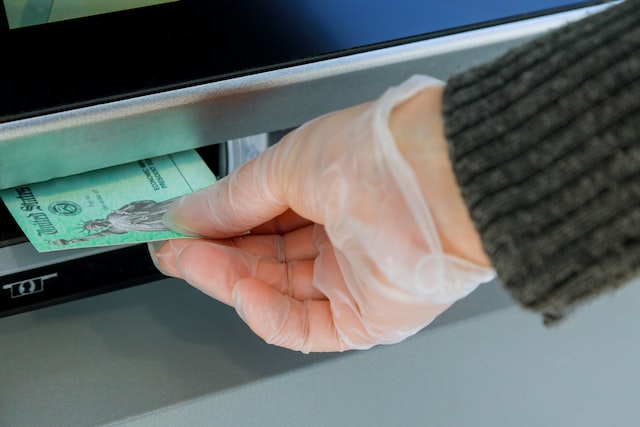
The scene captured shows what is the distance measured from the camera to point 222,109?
0.75 meters

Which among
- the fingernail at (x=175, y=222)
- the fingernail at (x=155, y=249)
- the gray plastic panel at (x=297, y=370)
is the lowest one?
the gray plastic panel at (x=297, y=370)

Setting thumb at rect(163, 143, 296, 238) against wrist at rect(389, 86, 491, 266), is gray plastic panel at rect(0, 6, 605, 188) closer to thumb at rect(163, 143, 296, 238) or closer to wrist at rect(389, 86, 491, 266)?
thumb at rect(163, 143, 296, 238)

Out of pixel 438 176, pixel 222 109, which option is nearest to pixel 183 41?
pixel 222 109

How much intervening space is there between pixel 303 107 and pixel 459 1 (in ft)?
0.70

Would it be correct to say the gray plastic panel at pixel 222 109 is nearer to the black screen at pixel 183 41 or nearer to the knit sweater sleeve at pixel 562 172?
the black screen at pixel 183 41

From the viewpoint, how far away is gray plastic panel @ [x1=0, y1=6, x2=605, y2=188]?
0.69 metres

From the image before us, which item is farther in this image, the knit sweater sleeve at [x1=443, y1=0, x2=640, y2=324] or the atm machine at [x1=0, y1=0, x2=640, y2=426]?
the atm machine at [x1=0, y1=0, x2=640, y2=426]

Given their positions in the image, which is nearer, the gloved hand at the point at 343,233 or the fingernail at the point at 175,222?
the gloved hand at the point at 343,233

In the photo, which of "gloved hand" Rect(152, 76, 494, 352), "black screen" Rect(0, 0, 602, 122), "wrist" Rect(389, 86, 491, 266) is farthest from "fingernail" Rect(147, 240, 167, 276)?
"wrist" Rect(389, 86, 491, 266)

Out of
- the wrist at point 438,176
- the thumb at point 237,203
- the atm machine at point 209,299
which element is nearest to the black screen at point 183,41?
the atm machine at point 209,299

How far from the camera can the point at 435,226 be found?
1.88 feet

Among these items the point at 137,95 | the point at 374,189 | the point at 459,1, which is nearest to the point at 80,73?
the point at 137,95

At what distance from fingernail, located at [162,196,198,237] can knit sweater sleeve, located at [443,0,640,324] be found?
299 mm

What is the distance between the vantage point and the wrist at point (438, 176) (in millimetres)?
561
